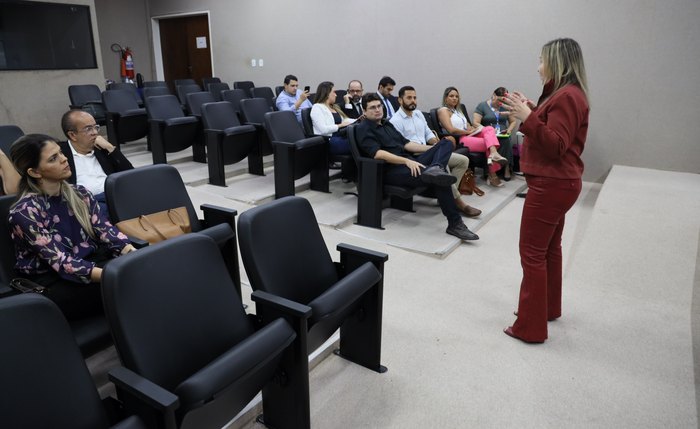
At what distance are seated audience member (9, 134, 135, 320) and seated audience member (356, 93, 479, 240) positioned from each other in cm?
233

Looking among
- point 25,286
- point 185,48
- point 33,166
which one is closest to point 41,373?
point 25,286

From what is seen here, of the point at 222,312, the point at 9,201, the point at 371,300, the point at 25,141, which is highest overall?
the point at 25,141

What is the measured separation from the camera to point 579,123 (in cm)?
203

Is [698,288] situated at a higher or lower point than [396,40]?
lower

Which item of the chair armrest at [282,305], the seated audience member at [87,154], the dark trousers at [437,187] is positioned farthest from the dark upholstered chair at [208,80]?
the chair armrest at [282,305]

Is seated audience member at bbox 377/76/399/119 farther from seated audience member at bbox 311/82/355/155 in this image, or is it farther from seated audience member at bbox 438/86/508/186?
seated audience member at bbox 311/82/355/155

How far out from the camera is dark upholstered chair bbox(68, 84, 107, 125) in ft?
19.4

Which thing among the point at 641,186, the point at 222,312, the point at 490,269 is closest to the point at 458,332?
the point at 490,269

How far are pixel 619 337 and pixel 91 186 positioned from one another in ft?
10.1

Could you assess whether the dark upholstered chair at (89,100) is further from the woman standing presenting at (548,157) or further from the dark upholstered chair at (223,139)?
the woman standing presenting at (548,157)

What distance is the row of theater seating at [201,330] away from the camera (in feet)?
3.59

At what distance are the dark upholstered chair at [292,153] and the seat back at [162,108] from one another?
1.65m

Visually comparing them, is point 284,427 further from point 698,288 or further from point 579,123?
point 698,288

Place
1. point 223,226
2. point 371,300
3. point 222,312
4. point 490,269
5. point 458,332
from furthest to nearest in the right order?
point 490,269 < point 458,332 < point 223,226 < point 371,300 < point 222,312
